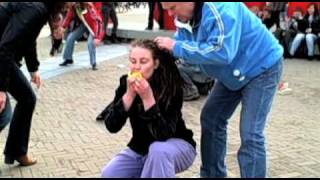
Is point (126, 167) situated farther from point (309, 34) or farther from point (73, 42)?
point (309, 34)

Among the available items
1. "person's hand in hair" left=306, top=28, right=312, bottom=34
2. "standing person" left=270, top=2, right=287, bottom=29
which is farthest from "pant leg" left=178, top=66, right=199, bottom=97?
"standing person" left=270, top=2, right=287, bottom=29

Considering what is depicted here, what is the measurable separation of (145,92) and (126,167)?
1.69 feet

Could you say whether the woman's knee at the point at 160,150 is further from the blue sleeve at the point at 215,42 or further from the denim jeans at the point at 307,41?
the denim jeans at the point at 307,41

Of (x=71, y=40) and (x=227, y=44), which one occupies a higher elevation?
(x=227, y=44)

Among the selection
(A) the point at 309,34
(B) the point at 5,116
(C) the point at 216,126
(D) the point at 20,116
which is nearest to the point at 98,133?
(D) the point at 20,116

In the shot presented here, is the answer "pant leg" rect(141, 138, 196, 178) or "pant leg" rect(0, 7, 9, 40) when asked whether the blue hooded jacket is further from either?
"pant leg" rect(0, 7, 9, 40)

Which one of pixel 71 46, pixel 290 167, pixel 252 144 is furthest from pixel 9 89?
pixel 71 46

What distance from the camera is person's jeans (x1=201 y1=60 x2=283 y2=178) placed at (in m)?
3.47

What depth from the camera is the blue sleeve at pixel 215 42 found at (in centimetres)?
314

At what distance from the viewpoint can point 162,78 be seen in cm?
339

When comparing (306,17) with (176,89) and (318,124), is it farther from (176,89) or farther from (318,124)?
(176,89)

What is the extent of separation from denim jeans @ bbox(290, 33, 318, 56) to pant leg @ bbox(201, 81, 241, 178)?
893 centimetres

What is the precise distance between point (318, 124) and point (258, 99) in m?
3.21

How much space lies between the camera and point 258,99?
136 inches
